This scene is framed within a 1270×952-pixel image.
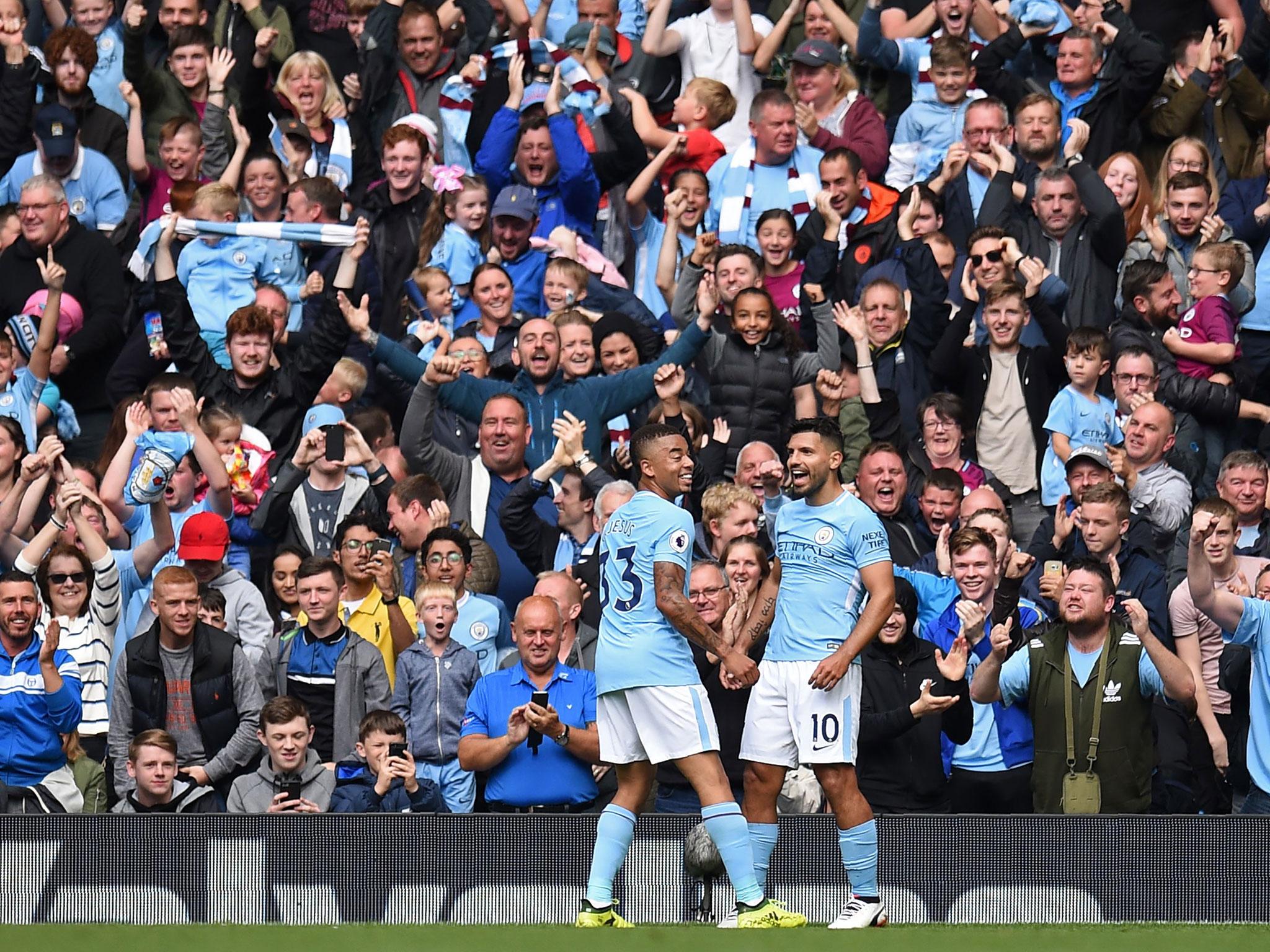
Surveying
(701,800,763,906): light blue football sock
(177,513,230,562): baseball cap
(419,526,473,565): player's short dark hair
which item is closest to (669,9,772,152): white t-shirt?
(419,526,473,565): player's short dark hair

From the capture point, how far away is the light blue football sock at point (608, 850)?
870cm

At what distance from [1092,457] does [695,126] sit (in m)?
4.48

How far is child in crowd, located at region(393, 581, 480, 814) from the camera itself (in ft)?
34.4

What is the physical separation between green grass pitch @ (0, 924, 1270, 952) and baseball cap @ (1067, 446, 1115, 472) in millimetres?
3570

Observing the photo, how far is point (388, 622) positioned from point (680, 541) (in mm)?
2979

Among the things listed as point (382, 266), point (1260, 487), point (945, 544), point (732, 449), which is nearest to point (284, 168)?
point (382, 266)

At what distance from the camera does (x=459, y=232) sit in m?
14.4

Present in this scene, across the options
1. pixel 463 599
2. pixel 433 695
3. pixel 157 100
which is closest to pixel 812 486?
pixel 433 695

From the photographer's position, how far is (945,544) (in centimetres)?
1147

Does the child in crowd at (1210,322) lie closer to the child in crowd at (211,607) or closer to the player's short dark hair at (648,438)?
the player's short dark hair at (648,438)

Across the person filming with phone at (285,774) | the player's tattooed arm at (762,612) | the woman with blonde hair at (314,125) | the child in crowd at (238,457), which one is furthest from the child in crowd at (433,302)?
the player's tattooed arm at (762,612)

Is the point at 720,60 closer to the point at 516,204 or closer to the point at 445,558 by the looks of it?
the point at 516,204

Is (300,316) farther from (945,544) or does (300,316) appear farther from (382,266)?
(945,544)

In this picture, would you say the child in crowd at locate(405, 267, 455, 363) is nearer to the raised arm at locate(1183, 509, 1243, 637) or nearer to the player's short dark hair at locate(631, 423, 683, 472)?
the player's short dark hair at locate(631, 423, 683, 472)
